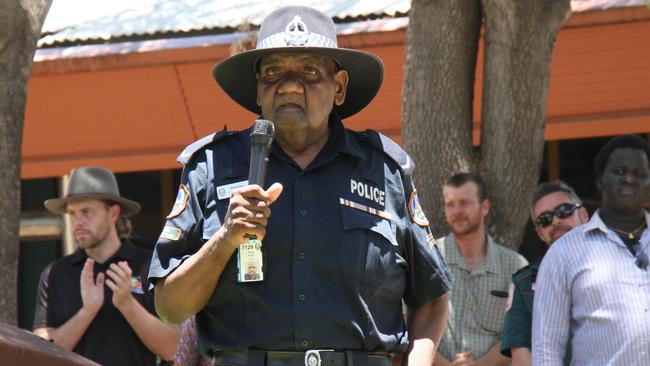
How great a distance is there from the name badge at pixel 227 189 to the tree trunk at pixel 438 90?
11.5 ft

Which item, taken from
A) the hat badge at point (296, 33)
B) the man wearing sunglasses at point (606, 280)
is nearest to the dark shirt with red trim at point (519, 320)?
the man wearing sunglasses at point (606, 280)

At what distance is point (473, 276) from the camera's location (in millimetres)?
7570

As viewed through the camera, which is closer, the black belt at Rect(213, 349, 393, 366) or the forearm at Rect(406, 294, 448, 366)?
the black belt at Rect(213, 349, 393, 366)

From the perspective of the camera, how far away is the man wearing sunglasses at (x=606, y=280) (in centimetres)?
551

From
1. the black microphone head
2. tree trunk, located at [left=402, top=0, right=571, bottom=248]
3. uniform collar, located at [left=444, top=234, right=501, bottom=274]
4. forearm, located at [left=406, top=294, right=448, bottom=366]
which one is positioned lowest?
forearm, located at [left=406, top=294, right=448, bottom=366]

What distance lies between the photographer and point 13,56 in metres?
6.36

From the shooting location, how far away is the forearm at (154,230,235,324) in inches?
151

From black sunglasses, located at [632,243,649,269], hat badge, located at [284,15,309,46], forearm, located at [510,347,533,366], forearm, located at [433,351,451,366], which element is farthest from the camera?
forearm, located at [433,351,451,366]

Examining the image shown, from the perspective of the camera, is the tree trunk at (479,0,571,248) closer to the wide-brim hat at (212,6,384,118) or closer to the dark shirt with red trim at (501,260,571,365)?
the dark shirt with red trim at (501,260,571,365)

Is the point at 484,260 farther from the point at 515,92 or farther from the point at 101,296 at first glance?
the point at 101,296

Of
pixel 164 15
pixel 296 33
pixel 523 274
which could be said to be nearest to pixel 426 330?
pixel 296 33

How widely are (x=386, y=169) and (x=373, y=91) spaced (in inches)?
14.5

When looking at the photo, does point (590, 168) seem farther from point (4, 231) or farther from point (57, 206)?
point (4, 231)

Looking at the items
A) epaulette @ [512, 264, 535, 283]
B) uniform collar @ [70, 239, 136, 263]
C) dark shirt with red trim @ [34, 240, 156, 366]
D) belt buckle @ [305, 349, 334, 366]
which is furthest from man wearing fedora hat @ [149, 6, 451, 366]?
uniform collar @ [70, 239, 136, 263]
